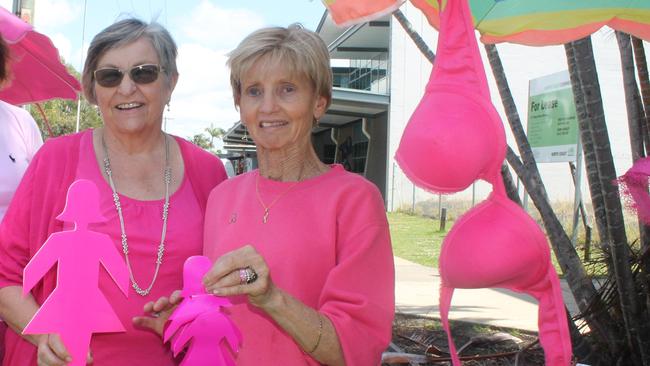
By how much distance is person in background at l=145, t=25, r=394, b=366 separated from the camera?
1.66 m

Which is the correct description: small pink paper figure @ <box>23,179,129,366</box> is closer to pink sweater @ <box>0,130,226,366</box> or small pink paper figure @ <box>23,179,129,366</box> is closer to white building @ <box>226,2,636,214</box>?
pink sweater @ <box>0,130,226,366</box>

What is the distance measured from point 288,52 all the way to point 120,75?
2.16 feet

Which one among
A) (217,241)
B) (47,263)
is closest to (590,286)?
(217,241)

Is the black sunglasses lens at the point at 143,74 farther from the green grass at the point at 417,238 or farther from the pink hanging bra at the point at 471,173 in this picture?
the green grass at the point at 417,238

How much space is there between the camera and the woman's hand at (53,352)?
1645mm

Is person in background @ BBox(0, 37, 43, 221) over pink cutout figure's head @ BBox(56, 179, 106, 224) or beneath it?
over

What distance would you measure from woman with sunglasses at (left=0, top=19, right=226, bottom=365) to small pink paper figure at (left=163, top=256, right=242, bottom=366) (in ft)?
1.18

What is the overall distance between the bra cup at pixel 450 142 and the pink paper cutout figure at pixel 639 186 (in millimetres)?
560

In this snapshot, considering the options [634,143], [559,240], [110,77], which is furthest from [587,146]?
[110,77]

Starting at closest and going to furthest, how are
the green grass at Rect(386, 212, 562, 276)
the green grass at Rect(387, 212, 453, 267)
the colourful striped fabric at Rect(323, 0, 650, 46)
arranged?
the colourful striped fabric at Rect(323, 0, 650, 46)
the green grass at Rect(386, 212, 562, 276)
the green grass at Rect(387, 212, 453, 267)

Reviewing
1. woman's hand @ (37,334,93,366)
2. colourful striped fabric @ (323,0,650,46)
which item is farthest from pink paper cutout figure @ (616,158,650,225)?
woman's hand @ (37,334,93,366)

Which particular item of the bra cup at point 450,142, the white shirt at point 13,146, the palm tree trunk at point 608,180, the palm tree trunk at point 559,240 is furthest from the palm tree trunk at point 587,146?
the white shirt at point 13,146

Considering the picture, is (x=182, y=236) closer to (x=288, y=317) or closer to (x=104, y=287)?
(x=104, y=287)

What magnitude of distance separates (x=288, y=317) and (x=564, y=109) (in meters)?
7.45
